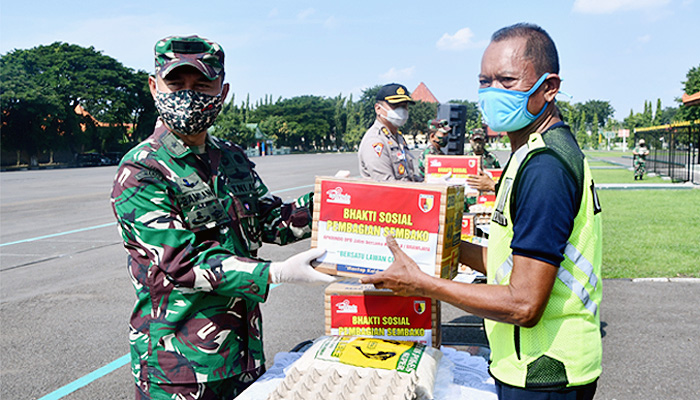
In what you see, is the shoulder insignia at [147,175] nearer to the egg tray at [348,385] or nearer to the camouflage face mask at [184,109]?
the camouflage face mask at [184,109]

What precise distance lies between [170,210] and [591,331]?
1.61 meters

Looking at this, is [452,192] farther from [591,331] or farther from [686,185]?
[686,185]

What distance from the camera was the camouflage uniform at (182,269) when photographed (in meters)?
2.09

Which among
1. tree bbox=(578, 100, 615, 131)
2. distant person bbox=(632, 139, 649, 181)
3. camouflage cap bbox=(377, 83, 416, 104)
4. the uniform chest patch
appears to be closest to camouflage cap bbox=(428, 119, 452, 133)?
camouflage cap bbox=(377, 83, 416, 104)

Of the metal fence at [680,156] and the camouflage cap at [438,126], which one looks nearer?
the camouflage cap at [438,126]

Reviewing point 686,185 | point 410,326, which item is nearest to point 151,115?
point 686,185

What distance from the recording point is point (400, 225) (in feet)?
7.47

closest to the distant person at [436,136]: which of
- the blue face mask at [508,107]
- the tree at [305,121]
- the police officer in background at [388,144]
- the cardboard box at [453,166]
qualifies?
the cardboard box at [453,166]

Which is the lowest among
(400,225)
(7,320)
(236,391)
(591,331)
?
(7,320)

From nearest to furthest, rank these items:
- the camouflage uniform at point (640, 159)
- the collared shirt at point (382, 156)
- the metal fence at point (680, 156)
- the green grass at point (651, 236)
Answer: the collared shirt at point (382, 156) < the green grass at point (651, 236) < the metal fence at point (680, 156) < the camouflage uniform at point (640, 159)

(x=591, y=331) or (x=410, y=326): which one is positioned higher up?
(x=591, y=331)

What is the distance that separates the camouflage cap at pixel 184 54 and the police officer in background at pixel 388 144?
316 cm

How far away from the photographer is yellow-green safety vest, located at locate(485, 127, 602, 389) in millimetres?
1736

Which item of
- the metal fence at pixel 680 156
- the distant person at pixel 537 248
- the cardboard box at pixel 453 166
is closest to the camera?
the distant person at pixel 537 248
